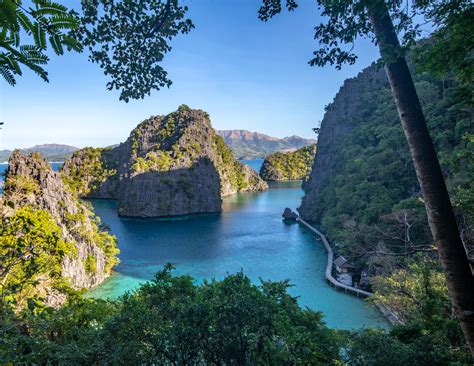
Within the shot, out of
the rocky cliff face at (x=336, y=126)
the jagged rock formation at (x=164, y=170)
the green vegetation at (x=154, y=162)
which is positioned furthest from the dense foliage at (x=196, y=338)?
the green vegetation at (x=154, y=162)

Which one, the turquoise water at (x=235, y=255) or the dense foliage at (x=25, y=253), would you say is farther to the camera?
the turquoise water at (x=235, y=255)

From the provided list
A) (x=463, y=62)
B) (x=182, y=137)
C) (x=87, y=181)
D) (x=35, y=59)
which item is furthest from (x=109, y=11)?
(x=87, y=181)

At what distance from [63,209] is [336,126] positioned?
53.0 m

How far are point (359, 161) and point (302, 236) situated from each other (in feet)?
44.3

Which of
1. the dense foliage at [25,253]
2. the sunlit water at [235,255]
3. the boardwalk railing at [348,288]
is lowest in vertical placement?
the sunlit water at [235,255]

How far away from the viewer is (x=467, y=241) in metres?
12.8

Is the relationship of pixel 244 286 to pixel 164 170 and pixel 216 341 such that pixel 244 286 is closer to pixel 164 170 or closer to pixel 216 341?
pixel 216 341

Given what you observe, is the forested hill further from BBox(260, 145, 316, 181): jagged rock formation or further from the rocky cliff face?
BBox(260, 145, 316, 181): jagged rock formation

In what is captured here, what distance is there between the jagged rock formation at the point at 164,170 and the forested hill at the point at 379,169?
85.7ft

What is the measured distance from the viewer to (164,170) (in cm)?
6638

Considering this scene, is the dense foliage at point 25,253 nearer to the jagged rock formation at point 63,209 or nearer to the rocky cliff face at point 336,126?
the jagged rock formation at point 63,209

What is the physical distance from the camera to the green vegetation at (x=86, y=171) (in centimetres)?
9160

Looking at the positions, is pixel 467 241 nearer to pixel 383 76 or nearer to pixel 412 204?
pixel 412 204

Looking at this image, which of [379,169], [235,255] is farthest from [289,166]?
[235,255]
